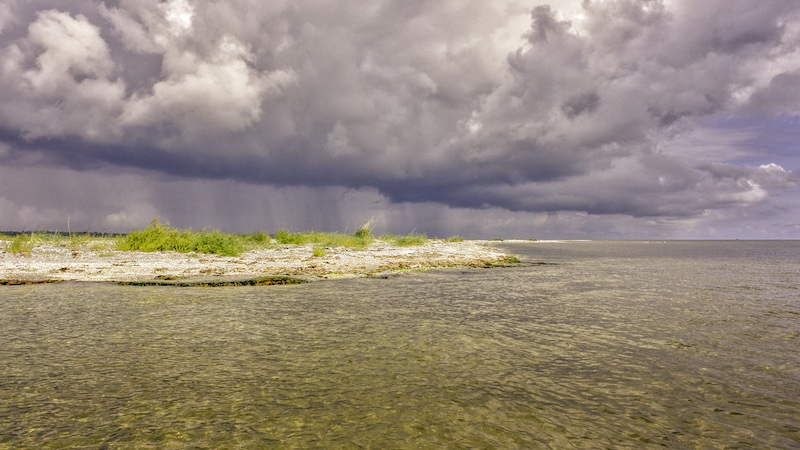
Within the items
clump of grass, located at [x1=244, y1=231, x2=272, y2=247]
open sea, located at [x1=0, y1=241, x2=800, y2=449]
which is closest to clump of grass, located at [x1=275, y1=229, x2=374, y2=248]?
clump of grass, located at [x1=244, y1=231, x2=272, y2=247]

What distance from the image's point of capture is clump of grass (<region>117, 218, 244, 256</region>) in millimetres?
29906

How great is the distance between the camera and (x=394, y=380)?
637cm

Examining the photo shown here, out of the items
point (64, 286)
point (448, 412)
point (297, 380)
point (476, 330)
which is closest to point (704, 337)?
point (476, 330)

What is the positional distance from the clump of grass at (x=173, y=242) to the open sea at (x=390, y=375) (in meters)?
17.8

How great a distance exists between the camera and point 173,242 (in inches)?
1226

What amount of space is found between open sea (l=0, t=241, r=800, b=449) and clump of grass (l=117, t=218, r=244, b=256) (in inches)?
701

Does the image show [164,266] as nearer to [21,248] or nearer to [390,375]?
[21,248]

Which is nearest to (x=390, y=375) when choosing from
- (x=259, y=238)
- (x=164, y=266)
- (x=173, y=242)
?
(x=164, y=266)

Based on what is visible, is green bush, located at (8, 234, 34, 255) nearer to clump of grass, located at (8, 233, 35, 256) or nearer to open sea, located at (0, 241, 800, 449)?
clump of grass, located at (8, 233, 35, 256)

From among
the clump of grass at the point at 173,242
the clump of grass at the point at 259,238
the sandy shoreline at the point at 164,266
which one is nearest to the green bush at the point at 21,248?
the sandy shoreline at the point at 164,266

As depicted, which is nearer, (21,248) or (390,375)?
(390,375)

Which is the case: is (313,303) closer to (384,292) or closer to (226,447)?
(384,292)

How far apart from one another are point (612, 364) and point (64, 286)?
18.2 m

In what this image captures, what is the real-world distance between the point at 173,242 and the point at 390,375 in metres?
29.5
